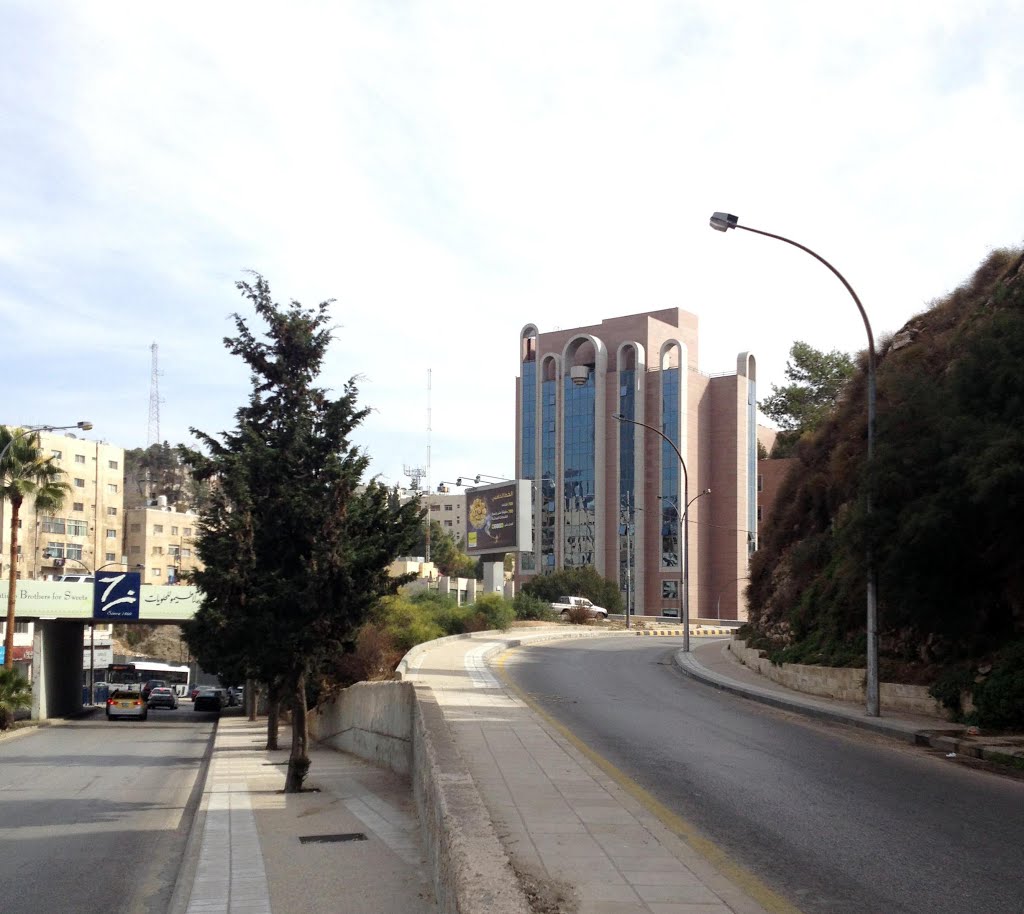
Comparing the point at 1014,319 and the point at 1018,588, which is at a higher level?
the point at 1014,319

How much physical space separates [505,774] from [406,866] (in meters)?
1.75

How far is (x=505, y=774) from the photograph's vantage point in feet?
37.9

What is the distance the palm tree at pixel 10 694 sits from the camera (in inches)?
1475

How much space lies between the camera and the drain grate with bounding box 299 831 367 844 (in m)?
11.9

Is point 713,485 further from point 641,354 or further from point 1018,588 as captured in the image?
point 1018,588

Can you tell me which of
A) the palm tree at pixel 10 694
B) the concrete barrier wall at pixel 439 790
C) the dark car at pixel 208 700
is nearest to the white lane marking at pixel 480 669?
the concrete barrier wall at pixel 439 790

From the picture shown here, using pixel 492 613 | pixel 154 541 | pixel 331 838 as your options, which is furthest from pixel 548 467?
pixel 331 838

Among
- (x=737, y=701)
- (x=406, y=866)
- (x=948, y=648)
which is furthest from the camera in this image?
(x=737, y=701)

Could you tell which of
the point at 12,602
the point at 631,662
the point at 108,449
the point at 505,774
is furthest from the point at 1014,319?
the point at 108,449

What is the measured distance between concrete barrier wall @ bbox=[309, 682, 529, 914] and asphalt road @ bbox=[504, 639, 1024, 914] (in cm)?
214

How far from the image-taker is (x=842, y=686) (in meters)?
22.2

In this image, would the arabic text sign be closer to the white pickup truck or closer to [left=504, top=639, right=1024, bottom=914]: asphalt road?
the white pickup truck

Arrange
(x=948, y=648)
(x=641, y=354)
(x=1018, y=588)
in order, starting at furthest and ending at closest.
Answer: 1. (x=641, y=354)
2. (x=948, y=648)
3. (x=1018, y=588)

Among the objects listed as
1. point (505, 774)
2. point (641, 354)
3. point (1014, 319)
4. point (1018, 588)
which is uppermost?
point (641, 354)
